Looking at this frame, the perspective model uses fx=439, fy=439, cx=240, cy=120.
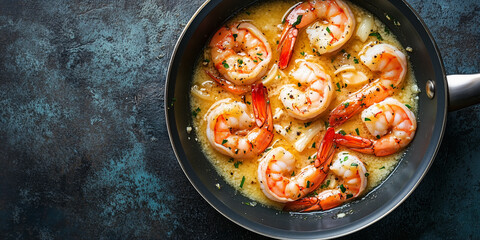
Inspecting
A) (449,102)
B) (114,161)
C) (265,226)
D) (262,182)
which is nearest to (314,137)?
(262,182)

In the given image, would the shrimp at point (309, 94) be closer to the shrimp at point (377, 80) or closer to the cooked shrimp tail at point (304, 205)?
the shrimp at point (377, 80)

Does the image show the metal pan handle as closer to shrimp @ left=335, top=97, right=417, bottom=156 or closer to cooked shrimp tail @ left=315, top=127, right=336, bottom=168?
shrimp @ left=335, top=97, right=417, bottom=156

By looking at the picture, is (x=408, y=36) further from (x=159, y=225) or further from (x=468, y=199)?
(x=159, y=225)

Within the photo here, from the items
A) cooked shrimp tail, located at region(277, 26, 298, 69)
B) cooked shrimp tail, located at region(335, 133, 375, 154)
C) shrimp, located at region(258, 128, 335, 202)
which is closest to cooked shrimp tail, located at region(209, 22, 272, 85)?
cooked shrimp tail, located at region(277, 26, 298, 69)

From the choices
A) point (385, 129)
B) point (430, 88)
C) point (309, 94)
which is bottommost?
point (385, 129)

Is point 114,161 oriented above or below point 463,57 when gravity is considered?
below

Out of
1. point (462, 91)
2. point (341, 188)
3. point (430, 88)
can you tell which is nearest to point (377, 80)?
point (430, 88)

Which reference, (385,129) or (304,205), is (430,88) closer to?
(385,129)

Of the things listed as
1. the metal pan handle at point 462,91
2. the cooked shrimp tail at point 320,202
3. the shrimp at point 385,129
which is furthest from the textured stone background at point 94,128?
the metal pan handle at point 462,91
